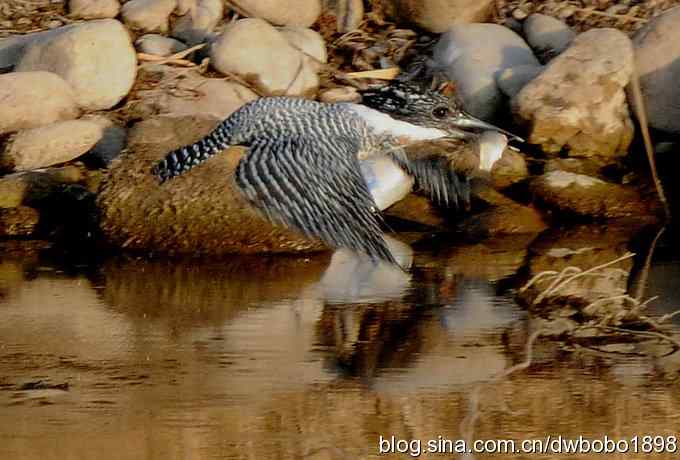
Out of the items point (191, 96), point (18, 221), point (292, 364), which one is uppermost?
point (292, 364)

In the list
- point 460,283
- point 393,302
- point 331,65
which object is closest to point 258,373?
point 393,302

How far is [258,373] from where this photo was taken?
4.98m

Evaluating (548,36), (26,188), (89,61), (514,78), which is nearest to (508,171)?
(514,78)

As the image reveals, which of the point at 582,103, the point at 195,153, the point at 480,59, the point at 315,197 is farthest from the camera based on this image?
the point at 480,59

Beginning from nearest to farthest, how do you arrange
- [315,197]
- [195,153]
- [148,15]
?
1. [315,197]
2. [195,153]
3. [148,15]

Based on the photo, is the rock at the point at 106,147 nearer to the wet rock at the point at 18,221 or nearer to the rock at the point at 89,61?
the rock at the point at 89,61

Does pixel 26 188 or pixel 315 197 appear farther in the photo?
pixel 26 188

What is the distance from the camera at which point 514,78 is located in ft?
28.4

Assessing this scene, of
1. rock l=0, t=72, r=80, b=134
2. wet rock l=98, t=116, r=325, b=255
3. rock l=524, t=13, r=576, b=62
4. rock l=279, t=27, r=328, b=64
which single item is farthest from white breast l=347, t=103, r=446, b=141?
rock l=524, t=13, r=576, b=62

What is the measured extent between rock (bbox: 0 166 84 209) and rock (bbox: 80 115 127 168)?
0.39 meters

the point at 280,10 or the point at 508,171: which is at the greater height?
the point at 280,10

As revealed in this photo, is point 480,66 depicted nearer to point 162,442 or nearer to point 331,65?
point 331,65

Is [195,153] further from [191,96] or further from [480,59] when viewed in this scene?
[480,59]

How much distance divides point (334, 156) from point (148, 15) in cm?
373
